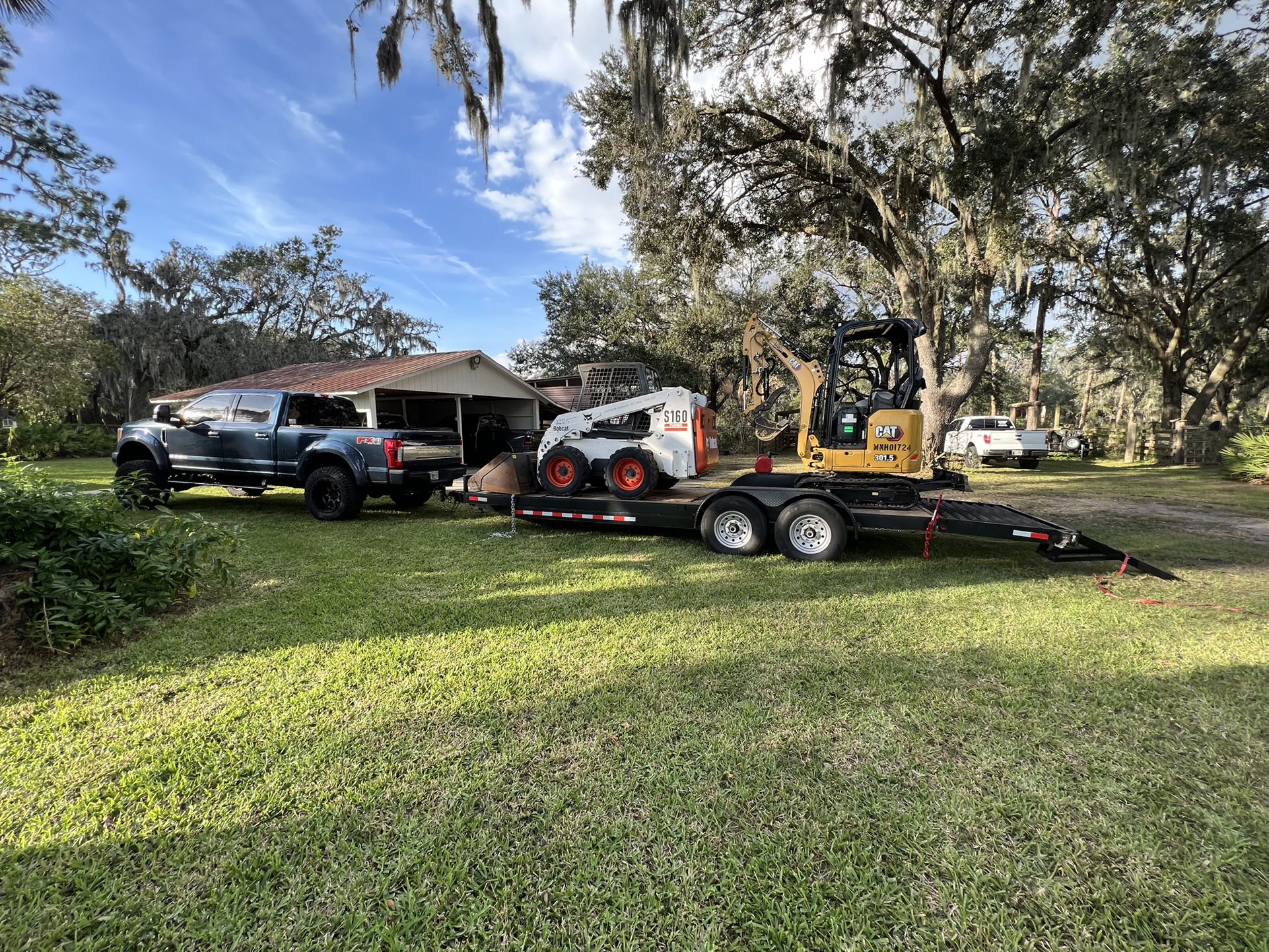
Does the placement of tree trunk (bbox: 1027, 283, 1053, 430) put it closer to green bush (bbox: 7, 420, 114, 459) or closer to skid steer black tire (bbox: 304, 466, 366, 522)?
skid steer black tire (bbox: 304, 466, 366, 522)

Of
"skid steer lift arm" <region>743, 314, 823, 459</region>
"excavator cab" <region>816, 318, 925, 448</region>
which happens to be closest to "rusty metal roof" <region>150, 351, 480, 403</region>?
"skid steer lift arm" <region>743, 314, 823, 459</region>

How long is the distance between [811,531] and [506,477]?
405 cm

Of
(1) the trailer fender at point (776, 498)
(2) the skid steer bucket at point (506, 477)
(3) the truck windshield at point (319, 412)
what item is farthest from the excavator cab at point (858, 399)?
(3) the truck windshield at point (319, 412)

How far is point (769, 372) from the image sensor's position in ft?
26.1

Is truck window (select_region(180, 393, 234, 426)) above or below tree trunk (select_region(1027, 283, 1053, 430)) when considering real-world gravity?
below

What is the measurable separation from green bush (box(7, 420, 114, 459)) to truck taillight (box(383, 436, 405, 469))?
1940cm

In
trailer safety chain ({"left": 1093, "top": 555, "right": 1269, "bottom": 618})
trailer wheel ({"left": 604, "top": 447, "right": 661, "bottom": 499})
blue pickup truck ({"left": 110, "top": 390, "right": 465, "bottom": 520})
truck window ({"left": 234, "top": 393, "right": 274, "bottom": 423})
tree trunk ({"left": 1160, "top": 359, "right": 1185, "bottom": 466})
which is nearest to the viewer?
trailer safety chain ({"left": 1093, "top": 555, "right": 1269, "bottom": 618})

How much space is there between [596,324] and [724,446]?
27.2ft

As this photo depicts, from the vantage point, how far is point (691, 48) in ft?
37.2

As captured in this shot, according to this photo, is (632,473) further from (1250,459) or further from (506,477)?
(1250,459)

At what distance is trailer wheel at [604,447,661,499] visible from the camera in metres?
7.08

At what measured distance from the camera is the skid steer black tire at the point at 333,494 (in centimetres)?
782

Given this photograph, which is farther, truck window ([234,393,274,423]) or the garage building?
the garage building

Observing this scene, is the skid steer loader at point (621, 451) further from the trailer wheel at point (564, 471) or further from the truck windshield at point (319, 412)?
the truck windshield at point (319, 412)
